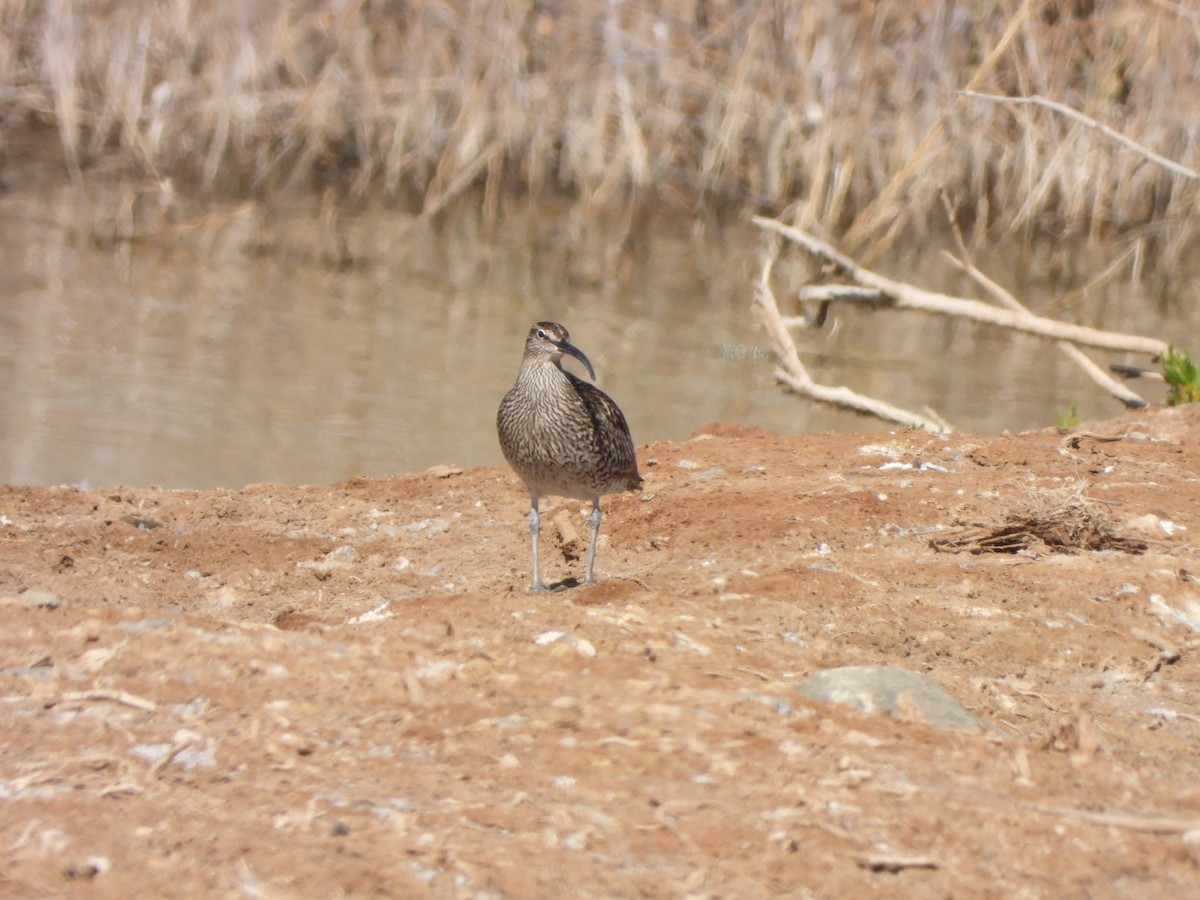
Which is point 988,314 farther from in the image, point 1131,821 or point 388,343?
point 1131,821

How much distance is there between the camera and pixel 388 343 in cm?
1188

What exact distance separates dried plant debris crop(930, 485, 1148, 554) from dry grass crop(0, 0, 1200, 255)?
20.7 feet

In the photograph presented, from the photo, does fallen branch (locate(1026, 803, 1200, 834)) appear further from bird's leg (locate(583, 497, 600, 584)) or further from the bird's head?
the bird's head

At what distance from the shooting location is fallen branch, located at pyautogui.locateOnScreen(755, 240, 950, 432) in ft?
33.4

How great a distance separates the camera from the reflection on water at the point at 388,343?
10297 mm

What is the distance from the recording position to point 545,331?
665 cm

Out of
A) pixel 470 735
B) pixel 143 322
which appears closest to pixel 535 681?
pixel 470 735

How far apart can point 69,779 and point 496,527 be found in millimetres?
3803

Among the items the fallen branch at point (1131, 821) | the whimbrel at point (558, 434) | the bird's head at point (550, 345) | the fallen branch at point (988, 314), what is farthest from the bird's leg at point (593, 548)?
the fallen branch at point (988, 314)

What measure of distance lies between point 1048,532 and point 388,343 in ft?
22.4

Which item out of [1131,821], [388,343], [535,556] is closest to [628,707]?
[1131,821]

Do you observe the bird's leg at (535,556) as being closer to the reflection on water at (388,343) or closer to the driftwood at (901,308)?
the reflection on water at (388,343)

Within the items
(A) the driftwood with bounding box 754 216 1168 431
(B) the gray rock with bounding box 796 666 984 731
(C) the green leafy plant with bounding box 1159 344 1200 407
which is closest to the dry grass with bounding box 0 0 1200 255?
(A) the driftwood with bounding box 754 216 1168 431

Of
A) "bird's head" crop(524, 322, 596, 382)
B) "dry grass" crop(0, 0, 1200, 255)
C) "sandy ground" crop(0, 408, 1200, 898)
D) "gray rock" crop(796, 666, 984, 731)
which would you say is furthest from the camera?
"dry grass" crop(0, 0, 1200, 255)
